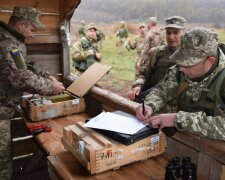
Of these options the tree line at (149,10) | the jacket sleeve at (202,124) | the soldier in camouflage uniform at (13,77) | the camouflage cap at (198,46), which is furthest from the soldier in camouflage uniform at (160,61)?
the tree line at (149,10)

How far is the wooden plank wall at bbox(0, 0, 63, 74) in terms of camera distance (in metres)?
4.06

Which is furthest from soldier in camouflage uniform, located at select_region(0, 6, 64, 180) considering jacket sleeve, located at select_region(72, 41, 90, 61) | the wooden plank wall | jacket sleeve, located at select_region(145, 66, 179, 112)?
jacket sleeve, located at select_region(72, 41, 90, 61)

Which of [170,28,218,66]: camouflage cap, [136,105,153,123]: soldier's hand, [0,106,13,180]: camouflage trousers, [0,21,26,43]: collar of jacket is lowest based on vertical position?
[0,106,13,180]: camouflage trousers

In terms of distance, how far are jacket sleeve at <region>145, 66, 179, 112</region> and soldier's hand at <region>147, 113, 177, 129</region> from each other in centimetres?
39

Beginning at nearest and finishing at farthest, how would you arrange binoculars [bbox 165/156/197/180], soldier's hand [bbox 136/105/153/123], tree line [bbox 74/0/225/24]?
binoculars [bbox 165/156/197/180]
soldier's hand [bbox 136/105/153/123]
tree line [bbox 74/0/225/24]

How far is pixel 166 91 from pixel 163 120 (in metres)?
0.55

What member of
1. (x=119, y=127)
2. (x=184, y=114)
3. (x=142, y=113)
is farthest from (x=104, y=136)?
(x=184, y=114)

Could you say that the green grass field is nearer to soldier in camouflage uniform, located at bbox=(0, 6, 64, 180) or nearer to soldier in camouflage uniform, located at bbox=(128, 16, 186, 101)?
soldier in camouflage uniform, located at bbox=(128, 16, 186, 101)

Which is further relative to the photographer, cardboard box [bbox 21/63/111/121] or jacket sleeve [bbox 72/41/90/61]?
jacket sleeve [bbox 72/41/90/61]

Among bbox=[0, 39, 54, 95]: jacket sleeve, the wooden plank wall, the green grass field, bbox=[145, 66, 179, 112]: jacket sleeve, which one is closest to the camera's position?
bbox=[145, 66, 179, 112]: jacket sleeve

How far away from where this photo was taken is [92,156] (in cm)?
185

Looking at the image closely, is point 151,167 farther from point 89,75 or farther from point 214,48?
point 89,75

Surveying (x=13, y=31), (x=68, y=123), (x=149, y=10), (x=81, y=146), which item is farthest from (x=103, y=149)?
(x=149, y=10)

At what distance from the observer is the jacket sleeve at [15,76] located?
8.79 feet
